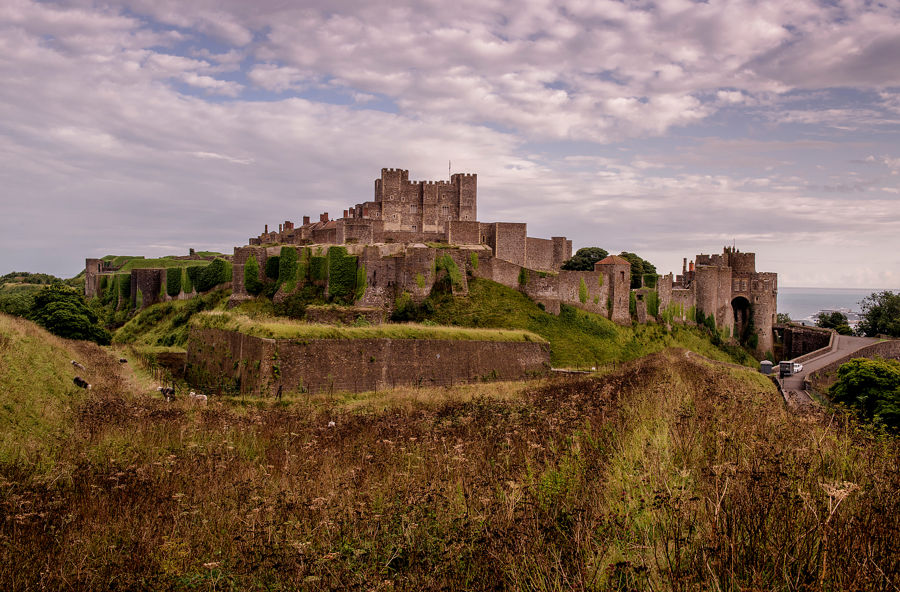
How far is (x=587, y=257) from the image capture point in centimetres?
5562

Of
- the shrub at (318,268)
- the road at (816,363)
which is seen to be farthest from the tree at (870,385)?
the shrub at (318,268)

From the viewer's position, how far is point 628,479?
4.78 meters

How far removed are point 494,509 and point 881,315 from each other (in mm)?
66750

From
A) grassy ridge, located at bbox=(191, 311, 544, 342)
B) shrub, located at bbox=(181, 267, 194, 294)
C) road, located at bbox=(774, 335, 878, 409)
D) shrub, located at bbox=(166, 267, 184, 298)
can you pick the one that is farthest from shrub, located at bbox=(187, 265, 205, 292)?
road, located at bbox=(774, 335, 878, 409)

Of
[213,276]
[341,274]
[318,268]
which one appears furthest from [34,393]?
[213,276]

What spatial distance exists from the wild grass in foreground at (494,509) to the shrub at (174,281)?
1267 inches

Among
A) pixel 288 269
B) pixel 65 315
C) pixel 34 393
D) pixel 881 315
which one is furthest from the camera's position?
pixel 881 315

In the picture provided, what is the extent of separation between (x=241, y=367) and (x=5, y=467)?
1104 cm

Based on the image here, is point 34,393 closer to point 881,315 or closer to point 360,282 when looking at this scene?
point 360,282

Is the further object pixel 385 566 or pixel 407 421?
pixel 407 421

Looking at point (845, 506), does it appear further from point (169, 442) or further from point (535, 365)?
point (535, 365)

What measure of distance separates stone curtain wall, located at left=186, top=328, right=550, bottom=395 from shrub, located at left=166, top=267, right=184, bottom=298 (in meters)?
A: 17.8

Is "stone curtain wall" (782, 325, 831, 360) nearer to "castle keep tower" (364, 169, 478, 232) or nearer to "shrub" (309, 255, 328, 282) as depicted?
"castle keep tower" (364, 169, 478, 232)

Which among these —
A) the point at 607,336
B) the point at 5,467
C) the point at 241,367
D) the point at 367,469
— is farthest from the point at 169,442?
the point at 607,336
